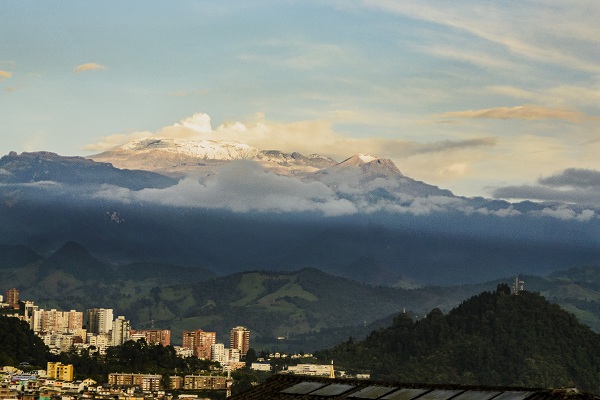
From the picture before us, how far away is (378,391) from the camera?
3162 centimetres

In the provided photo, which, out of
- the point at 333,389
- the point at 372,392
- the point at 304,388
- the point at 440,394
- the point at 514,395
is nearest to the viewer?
the point at 514,395

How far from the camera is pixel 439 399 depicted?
29656mm

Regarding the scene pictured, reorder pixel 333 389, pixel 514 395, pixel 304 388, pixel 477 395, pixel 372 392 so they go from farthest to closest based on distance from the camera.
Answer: pixel 304 388 → pixel 333 389 → pixel 372 392 → pixel 477 395 → pixel 514 395

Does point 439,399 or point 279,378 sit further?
point 279,378

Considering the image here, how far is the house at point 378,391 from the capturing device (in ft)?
93.2

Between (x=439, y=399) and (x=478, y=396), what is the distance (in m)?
0.76

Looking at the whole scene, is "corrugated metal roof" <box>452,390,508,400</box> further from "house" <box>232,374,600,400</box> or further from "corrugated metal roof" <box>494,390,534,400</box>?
"corrugated metal roof" <box>494,390,534,400</box>

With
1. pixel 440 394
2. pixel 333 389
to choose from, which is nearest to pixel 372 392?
pixel 333 389

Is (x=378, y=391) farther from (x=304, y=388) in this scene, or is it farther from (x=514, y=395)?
(x=514, y=395)

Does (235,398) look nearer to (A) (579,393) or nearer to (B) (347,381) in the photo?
(B) (347,381)

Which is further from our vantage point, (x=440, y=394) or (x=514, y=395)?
(x=440, y=394)

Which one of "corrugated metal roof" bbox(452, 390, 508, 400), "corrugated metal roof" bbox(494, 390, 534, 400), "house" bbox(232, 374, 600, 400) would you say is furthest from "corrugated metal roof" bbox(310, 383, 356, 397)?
"corrugated metal roof" bbox(494, 390, 534, 400)

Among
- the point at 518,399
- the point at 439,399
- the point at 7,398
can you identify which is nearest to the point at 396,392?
the point at 439,399

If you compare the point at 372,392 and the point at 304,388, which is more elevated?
the point at 304,388
